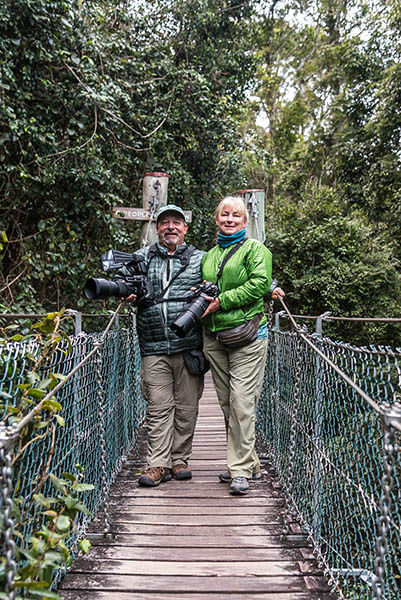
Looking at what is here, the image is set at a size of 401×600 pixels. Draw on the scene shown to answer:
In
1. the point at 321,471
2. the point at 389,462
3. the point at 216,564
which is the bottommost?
the point at 216,564

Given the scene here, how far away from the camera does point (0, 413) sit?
1.74m

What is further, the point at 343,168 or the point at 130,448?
the point at 343,168

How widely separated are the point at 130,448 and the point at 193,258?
1.77 metres

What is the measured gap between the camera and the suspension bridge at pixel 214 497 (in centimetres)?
163

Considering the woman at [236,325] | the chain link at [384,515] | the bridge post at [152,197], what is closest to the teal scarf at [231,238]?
the woman at [236,325]

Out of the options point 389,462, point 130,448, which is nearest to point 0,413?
point 389,462

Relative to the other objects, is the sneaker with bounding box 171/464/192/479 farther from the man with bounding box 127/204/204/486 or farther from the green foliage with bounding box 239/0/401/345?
the green foliage with bounding box 239/0/401/345

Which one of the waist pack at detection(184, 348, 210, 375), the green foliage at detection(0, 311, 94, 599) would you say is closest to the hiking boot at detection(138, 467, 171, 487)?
the waist pack at detection(184, 348, 210, 375)

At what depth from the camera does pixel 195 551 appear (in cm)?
206

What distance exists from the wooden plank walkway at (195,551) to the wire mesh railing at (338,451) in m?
0.12

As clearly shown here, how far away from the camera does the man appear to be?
110 inches

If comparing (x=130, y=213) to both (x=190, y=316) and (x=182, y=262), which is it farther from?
(x=190, y=316)

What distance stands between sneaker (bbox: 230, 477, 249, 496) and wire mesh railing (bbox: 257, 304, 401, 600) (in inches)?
9.2

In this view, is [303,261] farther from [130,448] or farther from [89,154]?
[130,448]
